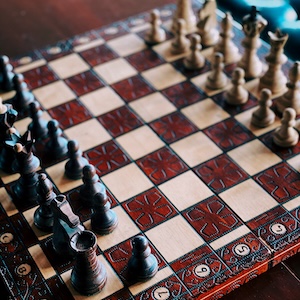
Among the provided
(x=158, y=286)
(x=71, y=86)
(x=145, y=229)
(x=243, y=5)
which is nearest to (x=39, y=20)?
(x=71, y=86)

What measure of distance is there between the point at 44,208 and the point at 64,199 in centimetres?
19

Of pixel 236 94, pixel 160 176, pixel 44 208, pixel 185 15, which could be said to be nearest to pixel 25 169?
pixel 44 208

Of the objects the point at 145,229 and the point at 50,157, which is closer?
the point at 145,229

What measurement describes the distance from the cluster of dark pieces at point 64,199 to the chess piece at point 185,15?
3.07 ft

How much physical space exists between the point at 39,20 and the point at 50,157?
131 centimetres

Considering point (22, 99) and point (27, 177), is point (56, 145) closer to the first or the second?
point (27, 177)

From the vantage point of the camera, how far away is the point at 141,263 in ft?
6.11

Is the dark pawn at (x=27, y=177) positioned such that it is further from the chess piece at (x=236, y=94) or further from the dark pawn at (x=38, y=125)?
the chess piece at (x=236, y=94)

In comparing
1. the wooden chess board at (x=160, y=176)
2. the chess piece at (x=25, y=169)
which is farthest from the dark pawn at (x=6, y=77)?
the chess piece at (x=25, y=169)

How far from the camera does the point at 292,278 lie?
1.94 metres

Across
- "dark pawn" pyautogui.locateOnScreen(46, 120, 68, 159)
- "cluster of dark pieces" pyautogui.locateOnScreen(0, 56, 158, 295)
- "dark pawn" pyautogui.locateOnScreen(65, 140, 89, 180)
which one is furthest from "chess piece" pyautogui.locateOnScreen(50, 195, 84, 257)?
"dark pawn" pyautogui.locateOnScreen(46, 120, 68, 159)

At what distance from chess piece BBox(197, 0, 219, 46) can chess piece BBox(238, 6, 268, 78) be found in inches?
10.9

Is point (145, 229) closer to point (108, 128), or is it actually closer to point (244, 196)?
point (244, 196)

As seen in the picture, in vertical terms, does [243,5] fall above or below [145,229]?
above
